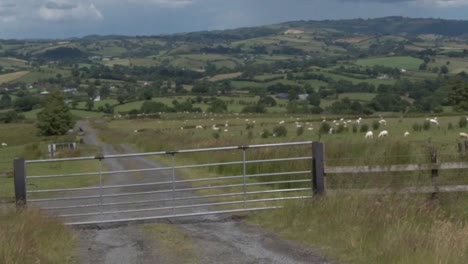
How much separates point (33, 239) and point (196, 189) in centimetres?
489

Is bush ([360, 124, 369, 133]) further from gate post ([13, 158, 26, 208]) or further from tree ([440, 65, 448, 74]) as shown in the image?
tree ([440, 65, 448, 74])

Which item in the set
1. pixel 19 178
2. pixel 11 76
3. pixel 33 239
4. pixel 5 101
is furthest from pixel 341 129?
pixel 11 76

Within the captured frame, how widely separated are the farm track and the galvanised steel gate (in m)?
0.92

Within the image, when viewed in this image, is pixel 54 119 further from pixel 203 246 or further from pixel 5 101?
pixel 203 246

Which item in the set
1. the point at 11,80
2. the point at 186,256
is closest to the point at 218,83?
the point at 11,80

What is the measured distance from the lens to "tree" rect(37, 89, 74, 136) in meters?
92.8

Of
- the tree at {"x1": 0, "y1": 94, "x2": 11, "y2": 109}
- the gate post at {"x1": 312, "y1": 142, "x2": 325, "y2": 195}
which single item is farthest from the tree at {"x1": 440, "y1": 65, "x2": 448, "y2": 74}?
the gate post at {"x1": 312, "y1": 142, "x2": 325, "y2": 195}

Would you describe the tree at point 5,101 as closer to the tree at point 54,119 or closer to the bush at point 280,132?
the tree at point 54,119

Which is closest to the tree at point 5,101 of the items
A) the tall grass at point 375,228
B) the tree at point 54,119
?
the tree at point 54,119

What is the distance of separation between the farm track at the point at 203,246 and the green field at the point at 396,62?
145 metres

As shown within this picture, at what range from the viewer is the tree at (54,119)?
92750 millimetres

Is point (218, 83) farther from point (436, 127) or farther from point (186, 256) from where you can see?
point (186, 256)

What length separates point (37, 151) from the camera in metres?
57.2

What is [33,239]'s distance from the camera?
10984 mm
